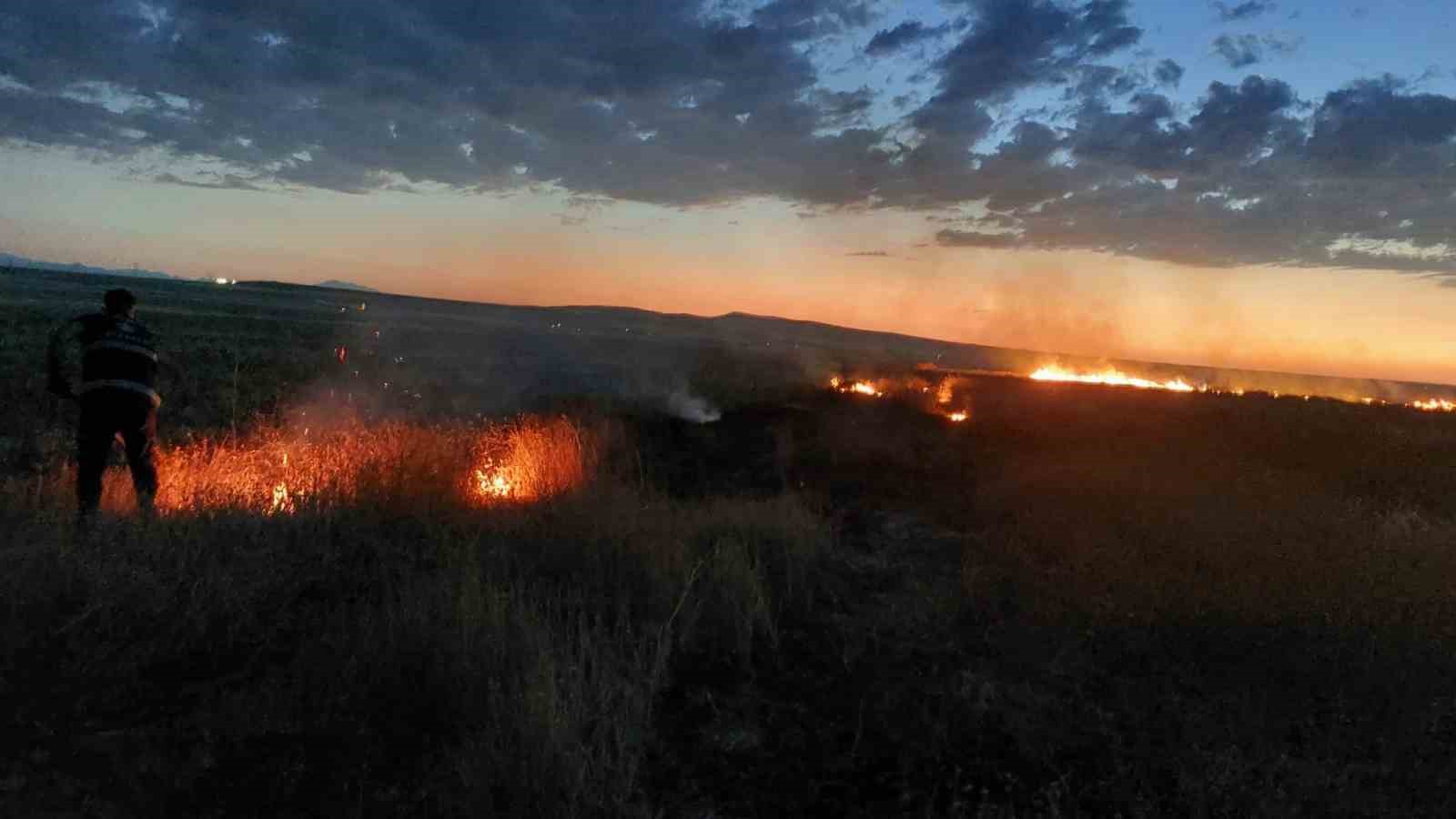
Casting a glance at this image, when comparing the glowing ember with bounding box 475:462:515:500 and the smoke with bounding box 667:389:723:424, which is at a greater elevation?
the smoke with bounding box 667:389:723:424

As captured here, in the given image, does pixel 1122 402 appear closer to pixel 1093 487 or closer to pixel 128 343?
pixel 1093 487

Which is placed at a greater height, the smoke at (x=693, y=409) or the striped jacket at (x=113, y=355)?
the striped jacket at (x=113, y=355)

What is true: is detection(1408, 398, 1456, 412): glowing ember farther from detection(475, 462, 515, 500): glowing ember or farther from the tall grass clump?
detection(475, 462, 515, 500): glowing ember

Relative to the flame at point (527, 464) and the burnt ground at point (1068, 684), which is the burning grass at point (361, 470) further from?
the burnt ground at point (1068, 684)

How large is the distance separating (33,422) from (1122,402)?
23203 mm

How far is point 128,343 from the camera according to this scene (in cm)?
793

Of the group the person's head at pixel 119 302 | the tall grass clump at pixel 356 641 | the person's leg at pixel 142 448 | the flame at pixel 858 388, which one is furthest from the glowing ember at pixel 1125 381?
the person's head at pixel 119 302

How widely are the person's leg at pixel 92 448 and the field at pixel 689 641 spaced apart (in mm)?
226

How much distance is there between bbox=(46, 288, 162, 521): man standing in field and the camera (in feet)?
24.9

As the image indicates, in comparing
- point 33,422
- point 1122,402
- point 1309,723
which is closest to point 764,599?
point 1309,723

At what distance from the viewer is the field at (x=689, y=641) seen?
423 centimetres

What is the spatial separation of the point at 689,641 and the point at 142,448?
5.56 m

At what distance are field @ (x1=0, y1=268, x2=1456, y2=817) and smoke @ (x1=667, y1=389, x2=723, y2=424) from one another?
7.86 meters

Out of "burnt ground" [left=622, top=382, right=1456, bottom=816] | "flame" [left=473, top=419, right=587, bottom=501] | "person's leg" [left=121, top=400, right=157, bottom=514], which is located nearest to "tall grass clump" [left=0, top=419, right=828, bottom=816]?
"person's leg" [left=121, top=400, right=157, bottom=514]
